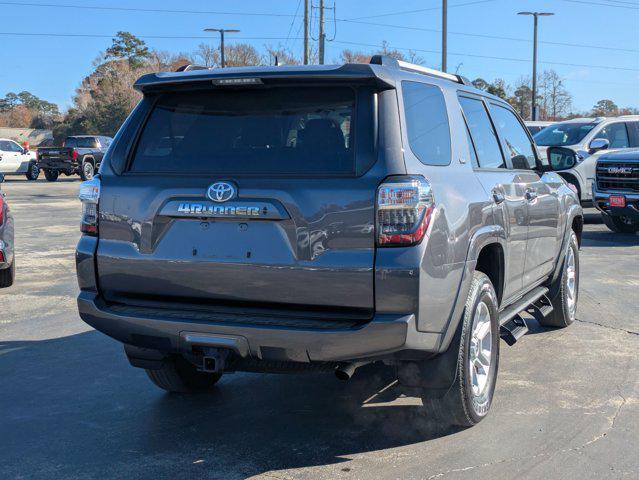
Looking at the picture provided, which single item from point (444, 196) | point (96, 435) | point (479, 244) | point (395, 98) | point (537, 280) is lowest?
point (96, 435)

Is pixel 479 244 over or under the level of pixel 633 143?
under

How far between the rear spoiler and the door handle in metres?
1.23

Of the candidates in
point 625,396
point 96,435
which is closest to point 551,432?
point 625,396

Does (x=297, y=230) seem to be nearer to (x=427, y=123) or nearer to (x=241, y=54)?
(x=427, y=123)

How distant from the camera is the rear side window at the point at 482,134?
4738 mm

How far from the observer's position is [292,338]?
3.53 metres

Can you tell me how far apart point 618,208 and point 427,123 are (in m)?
9.71

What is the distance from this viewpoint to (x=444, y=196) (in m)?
3.81

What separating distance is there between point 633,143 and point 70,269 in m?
11.8

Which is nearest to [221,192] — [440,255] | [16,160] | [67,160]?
[440,255]

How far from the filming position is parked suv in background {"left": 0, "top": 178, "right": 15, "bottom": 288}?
27.2 ft

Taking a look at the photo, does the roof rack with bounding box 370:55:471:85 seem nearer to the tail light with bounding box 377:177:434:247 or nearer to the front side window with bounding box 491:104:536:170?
the front side window with bounding box 491:104:536:170

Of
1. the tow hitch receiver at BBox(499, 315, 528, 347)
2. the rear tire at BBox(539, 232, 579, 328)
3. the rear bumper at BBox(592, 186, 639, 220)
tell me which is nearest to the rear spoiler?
the tow hitch receiver at BBox(499, 315, 528, 347)

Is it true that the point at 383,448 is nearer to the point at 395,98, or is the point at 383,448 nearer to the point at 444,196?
the point at 444,196
